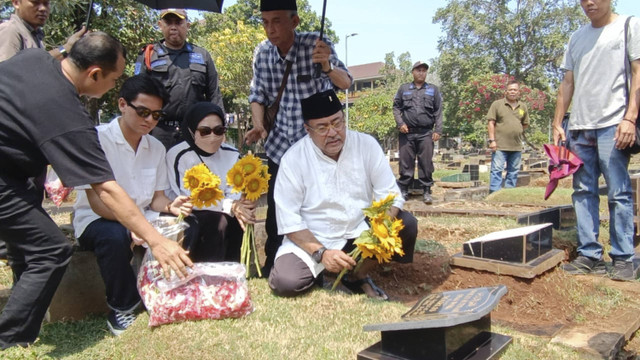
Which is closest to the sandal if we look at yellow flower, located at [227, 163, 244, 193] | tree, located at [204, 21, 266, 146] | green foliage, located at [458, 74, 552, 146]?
yellow flower, located at [227, 163, 244, 193]

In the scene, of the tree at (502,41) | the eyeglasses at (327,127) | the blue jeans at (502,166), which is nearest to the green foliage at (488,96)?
the tree at (502,41)

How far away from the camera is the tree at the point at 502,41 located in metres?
29.9

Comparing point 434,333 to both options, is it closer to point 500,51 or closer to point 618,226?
point 618,226

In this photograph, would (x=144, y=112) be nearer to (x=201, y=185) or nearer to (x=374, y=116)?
(x=201, y=185)

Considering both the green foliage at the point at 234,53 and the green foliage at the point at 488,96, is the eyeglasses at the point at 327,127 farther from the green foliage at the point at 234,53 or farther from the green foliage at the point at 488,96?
the green foliage at the point at 488,96

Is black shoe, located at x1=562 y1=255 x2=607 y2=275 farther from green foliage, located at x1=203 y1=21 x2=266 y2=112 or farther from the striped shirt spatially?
green foliage, located at x1=203 y1=21 x2=266 y2=112

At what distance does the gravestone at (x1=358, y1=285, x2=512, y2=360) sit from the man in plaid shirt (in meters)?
1.78

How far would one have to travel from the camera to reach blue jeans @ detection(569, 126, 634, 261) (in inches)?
148

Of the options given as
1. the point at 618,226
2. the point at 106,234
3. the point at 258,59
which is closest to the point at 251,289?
the point at 106,234

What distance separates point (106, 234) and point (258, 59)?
1.89 meters

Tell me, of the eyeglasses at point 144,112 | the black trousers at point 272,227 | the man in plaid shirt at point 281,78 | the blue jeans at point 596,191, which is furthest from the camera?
the black trousers at point 272,227

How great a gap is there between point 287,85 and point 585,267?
9.29 feet

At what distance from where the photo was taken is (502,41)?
31.5m

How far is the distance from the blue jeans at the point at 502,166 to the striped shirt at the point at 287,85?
213 inches
